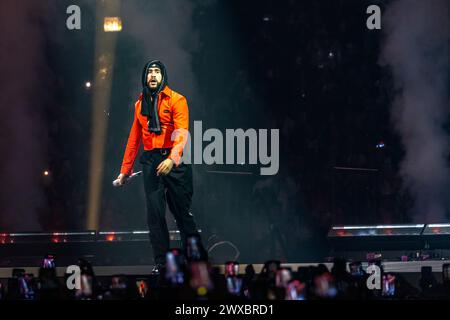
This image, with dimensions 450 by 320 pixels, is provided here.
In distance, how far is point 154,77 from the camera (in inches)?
260

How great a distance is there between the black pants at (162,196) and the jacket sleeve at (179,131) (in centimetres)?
15

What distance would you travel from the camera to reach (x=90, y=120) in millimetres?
9438

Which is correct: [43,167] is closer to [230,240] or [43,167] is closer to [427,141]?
[230,240]

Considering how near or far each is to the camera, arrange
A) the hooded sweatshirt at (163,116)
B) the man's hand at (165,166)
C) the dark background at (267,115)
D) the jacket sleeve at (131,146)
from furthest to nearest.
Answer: the dark background at (267,115), the jacket sleeve at (131,146), the hooded sweatshirt at (163,116), the man's hand at (165,166)

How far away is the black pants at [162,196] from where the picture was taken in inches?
258

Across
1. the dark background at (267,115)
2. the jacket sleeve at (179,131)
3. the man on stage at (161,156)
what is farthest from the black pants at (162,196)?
the dark background at (267,115)

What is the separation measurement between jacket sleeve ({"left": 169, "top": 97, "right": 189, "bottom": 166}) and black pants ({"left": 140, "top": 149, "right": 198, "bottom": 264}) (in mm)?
155

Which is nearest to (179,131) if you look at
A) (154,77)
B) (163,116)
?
(163,116)

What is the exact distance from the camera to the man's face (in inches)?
260

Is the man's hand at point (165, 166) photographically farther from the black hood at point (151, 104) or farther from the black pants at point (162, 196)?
the black hood at point (151, 104)

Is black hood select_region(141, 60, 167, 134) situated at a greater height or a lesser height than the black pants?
greater

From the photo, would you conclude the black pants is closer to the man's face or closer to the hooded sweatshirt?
the hooded sweatshirt

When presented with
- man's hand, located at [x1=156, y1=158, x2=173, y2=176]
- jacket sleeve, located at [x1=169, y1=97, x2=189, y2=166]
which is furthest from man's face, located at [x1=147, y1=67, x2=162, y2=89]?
man's hand, located at [x1=156, y1=158, x2=173, y2=176]

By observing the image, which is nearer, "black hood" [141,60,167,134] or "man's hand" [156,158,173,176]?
"man's hand" [156,158,173,176]
